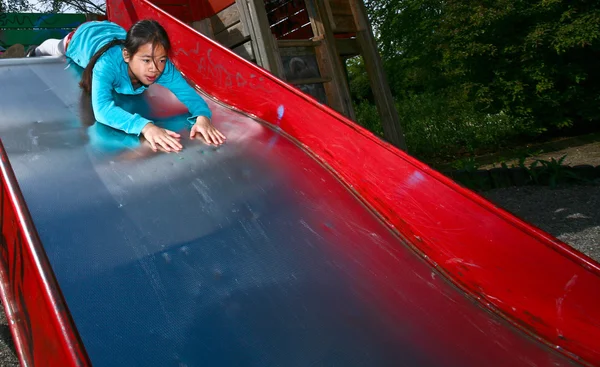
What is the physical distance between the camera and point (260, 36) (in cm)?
394

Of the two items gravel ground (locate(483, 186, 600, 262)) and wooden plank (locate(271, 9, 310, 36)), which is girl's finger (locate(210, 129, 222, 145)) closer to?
gravel ground (locate(483, 186, 600, 262))

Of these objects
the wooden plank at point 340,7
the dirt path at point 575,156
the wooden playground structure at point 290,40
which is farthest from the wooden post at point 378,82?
the dirt path at point 575,156

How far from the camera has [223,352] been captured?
4.13ft

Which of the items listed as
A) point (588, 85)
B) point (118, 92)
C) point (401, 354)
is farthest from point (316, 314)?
point (588, 85)

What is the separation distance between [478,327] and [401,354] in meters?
0.33

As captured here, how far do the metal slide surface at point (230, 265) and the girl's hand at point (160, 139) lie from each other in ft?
0.20

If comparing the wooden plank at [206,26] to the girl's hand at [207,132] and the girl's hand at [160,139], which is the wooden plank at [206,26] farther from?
the girl's hand at [160,139]

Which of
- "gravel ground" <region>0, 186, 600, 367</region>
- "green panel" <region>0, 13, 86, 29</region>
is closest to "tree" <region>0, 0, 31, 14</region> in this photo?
"green panel" <region>0, 13, 86, 29</region>

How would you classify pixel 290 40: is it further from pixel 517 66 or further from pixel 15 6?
pixel 15 6

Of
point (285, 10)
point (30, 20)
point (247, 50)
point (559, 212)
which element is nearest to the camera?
point (559, 212)

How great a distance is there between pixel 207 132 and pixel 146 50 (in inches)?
25.6

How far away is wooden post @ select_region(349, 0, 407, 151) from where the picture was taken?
482 centimetres

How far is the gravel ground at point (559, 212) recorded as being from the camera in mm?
2709

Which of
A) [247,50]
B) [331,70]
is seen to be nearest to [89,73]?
[247,50]
